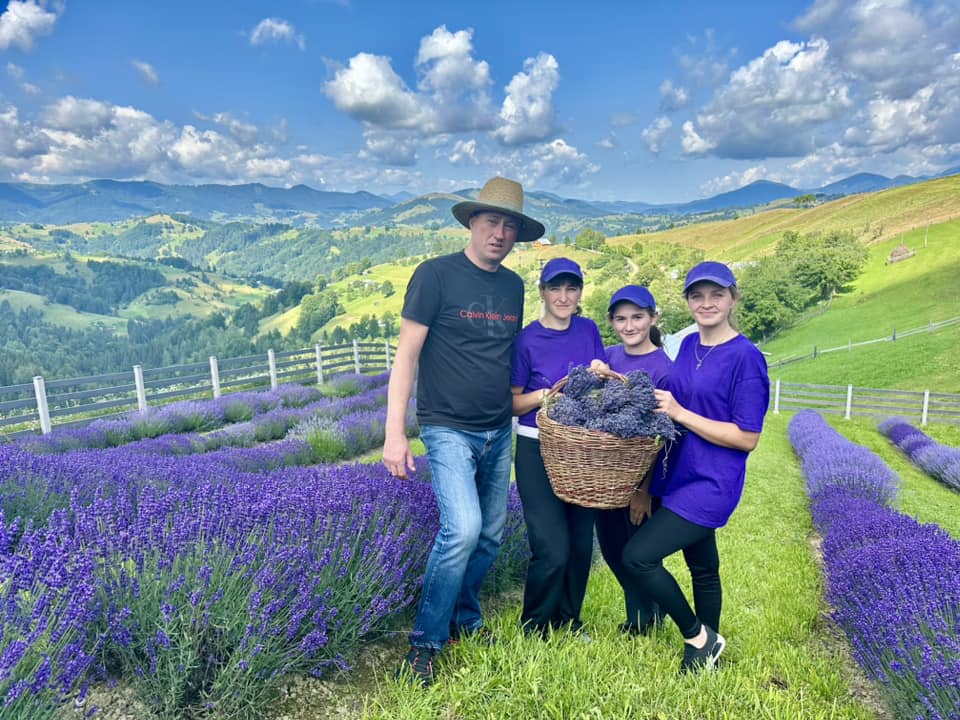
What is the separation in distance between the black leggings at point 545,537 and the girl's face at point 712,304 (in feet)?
3.05

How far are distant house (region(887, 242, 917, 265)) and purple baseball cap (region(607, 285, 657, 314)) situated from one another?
223 feet

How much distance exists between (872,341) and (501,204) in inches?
1675

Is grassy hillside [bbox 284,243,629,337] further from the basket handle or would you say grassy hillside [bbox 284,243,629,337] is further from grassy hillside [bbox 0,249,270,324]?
the basket handle

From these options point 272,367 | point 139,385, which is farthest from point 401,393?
point 272,367

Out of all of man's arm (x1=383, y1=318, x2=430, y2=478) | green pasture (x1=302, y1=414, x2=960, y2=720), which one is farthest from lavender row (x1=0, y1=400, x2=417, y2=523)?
green pasture (x1=302, y1=414, x2=960, y2=720)

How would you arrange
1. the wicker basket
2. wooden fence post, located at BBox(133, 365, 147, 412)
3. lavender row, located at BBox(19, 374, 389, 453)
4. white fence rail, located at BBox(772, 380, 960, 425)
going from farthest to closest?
white fence rail, located at BBox(772, 380, 960, 425) → wooden fence post, located at BBox(133, 365, 147, 412) → lavender row, located at BBox(19, 374, 389, 453) → the wicker basket

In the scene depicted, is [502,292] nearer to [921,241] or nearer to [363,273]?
[921,241]

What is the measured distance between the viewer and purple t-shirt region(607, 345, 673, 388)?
251cm

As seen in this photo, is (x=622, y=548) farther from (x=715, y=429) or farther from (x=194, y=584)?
(x=194, y=584)

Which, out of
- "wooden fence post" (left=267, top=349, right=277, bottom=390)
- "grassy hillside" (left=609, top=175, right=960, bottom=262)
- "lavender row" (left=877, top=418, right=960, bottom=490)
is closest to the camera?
"lavender row" (left=877, top=418, right=960, bottom=490)

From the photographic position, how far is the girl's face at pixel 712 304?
88.4 inches

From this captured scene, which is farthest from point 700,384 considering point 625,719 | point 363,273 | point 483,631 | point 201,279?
point 201,279

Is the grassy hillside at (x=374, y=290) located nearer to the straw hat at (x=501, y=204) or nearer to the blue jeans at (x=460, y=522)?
the straw hat at (x=501, y=204)

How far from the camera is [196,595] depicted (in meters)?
1.64
